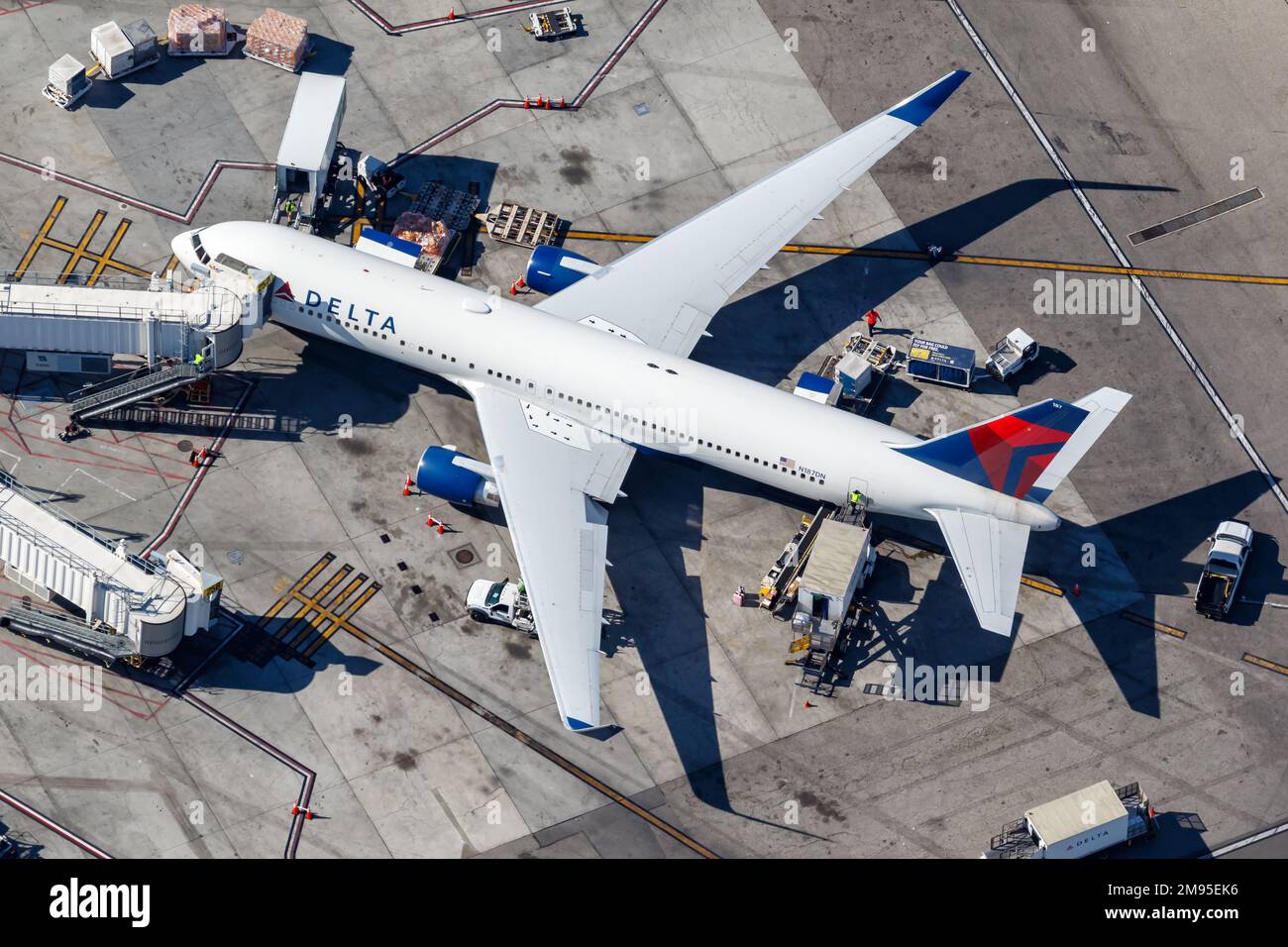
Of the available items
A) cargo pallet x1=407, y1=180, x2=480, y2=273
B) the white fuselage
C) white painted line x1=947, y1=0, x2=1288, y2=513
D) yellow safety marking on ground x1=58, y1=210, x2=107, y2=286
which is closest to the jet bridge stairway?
the white fuselage

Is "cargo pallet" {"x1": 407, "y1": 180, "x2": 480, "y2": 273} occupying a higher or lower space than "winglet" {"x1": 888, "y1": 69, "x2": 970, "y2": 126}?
lower

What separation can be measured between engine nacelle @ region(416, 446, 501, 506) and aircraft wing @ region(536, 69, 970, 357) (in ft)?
29.7

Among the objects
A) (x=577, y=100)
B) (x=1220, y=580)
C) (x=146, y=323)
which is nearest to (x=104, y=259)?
(x=146, y=323)

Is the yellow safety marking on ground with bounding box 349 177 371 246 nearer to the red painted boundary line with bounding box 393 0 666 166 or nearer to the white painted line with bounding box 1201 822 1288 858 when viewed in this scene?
the red painted boundary line with bounding box 393 0 666 166

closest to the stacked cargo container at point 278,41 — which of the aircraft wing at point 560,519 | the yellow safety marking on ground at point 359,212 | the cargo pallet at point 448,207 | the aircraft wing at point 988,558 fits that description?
the yellow safety marking on ground at point 359,212

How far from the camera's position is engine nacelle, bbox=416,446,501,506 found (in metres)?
79.4

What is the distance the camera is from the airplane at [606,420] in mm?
74938

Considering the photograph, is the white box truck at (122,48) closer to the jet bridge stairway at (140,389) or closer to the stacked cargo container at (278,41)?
the stacked cargo container at (278,41)

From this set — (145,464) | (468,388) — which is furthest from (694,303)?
(145,464)

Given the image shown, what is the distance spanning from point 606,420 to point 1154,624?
1036 inches

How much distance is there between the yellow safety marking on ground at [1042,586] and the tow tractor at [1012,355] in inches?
416

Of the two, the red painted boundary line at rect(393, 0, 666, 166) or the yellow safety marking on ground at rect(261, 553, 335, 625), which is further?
the red painted boundary line at rect(393, 0, 666, 166)

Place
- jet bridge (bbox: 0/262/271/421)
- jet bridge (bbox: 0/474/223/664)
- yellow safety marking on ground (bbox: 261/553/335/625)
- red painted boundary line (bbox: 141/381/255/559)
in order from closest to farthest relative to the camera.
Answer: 1. jet bridge (bbox: 0/474/223/664)
2. yellow safety marking on ground (bbox: 261/553/335/625)
3. red painted boundary line (bbox: 141/381/255/559)
4. jet bridge (bbox: 0/262/271/421)

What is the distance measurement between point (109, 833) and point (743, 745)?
26203mm
